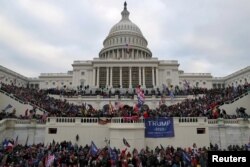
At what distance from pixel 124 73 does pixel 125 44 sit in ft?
80.1

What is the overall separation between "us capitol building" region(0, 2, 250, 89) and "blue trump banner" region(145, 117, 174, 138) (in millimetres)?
46581

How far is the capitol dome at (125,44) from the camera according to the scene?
3994 inches

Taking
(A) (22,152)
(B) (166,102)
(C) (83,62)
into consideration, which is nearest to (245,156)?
(A) (22,152)

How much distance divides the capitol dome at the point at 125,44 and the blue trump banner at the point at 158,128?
72.0 metres

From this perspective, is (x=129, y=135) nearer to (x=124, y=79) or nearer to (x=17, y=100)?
(x=17, y=100)

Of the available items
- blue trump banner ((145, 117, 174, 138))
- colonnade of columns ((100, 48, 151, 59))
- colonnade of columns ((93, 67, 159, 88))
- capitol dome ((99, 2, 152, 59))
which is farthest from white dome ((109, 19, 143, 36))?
blue trump banner ((145, 117, 174, 138))

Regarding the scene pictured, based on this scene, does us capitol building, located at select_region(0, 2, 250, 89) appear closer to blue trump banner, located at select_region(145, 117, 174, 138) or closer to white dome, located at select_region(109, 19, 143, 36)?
white dome, located at select_region(109, 19, 143, 36)

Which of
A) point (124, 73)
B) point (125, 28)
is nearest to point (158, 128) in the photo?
point (124, 73)

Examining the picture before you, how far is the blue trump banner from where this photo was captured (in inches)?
1003

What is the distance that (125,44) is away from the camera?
337ft

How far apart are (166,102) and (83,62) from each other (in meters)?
42.8

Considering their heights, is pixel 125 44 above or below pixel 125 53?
above

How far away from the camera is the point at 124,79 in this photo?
81500 mm

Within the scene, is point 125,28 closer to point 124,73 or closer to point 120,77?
point 124,73
